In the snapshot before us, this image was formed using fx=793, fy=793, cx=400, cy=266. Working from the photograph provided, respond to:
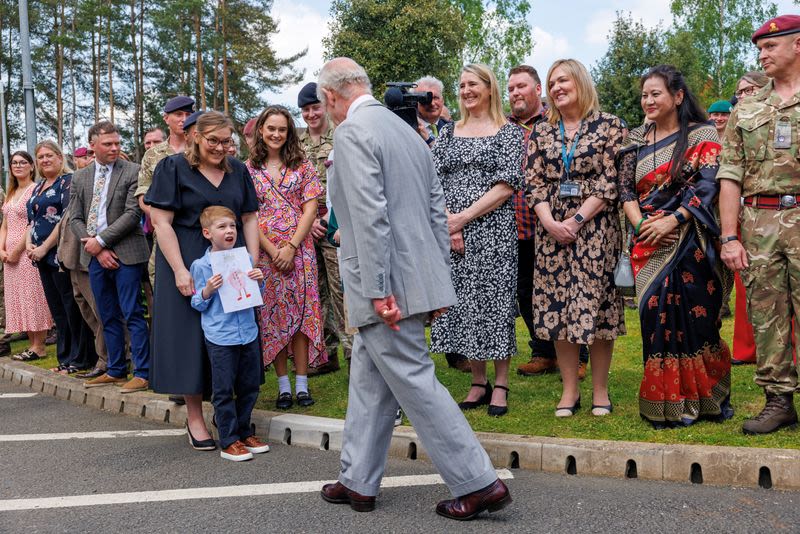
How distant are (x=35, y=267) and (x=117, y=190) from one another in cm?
291

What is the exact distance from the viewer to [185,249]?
521 cm

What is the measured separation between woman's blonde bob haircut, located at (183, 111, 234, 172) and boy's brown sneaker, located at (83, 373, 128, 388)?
2.90 meters

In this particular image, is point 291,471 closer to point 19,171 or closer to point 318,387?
point 318,387

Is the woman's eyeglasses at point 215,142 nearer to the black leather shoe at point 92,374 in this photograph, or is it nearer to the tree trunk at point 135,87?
the black leather shoe at point 92,374

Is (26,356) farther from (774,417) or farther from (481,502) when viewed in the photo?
(774,417)

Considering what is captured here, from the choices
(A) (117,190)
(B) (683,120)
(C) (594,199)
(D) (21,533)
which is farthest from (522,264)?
(D) (21,533)

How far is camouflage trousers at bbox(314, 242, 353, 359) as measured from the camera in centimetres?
693

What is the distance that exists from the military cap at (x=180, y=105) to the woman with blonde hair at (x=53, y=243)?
7.64ft

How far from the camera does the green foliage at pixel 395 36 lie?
32656mm

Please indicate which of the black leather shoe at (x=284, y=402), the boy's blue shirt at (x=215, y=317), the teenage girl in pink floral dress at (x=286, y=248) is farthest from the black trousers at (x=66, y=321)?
the boy's blue shirt at (x=215, y=317)

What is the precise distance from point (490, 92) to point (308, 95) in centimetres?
191

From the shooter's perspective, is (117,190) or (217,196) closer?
(217,196)

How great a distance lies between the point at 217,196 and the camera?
524 centimetres

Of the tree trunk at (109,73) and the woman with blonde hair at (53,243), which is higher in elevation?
the tree trunk at (109,73)
